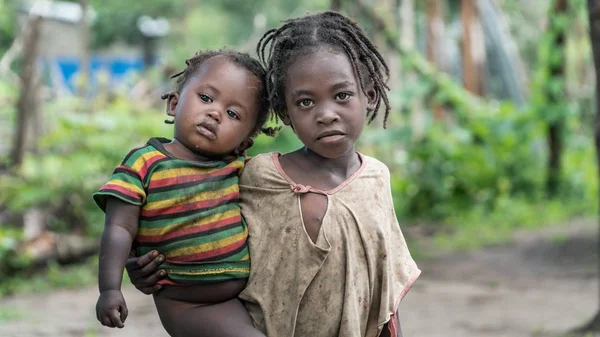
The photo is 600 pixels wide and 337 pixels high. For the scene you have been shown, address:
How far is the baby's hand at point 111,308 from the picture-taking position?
7.09ft

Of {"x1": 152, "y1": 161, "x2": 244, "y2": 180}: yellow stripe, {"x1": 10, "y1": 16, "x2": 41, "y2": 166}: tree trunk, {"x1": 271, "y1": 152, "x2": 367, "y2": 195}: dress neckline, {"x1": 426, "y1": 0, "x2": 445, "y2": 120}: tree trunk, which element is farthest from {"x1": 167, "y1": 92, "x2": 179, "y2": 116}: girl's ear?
{"x1": 426, "y1": 0, "x2": 445, "y2": 120}: tree trunk

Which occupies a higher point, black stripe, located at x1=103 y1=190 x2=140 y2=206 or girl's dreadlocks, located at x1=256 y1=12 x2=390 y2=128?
girl's dreadlocks, located at x1=256 y1=12 x2=390 y2=128

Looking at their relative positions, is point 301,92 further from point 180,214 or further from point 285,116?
point 180,214

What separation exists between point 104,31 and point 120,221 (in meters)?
29.9

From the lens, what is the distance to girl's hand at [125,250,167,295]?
7.54 ft

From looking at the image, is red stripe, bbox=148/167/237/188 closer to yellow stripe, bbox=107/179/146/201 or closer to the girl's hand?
yellow stripe, bbox=107/179/146/201

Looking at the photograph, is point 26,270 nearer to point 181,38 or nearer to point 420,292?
point 420,292

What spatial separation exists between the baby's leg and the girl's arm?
21cm

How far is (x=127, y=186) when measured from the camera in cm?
222

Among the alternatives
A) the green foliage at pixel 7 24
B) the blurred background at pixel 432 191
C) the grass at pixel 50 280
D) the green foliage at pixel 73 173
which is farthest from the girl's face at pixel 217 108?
the green foliage at pixel 7 24

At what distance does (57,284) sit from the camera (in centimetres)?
770

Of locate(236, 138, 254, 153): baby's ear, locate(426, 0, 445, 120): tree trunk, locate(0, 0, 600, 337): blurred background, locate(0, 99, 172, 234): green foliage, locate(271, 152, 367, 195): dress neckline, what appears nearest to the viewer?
locate(271, 152, 367, 195): dress neckline

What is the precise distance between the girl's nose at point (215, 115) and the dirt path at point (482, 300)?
3.75 meters

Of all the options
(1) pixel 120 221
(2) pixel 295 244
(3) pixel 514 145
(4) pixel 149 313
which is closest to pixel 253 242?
(2) pixel 295 244
